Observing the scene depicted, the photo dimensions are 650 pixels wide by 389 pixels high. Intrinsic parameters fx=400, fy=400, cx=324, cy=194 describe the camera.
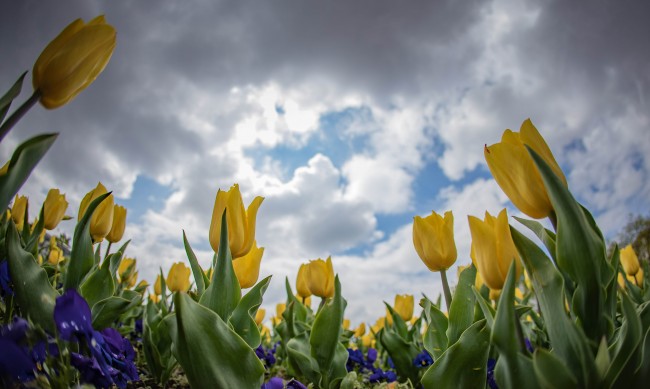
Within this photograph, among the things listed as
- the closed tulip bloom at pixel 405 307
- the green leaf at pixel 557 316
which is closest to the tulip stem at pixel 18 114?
the green leaf at pixel 557 316

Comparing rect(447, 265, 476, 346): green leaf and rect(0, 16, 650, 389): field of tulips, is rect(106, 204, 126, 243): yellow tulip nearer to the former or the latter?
rect(0, 16, 650, 389): field of tulips

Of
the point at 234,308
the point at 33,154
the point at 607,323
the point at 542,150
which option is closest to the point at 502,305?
the point at 607,323

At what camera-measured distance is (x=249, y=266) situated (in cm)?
239

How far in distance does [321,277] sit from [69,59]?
7.76 ft

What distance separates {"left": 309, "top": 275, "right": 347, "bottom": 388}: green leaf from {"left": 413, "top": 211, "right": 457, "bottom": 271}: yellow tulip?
535 millimetres

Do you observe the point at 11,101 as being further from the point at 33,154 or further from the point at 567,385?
the point at 567,385

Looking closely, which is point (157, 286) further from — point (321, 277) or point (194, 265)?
point (194, 265)

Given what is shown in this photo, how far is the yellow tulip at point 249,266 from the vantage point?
2.38 m

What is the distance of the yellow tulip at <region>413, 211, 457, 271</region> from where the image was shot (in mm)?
2277

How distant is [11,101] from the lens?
146cm

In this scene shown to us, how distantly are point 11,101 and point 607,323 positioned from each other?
230 centimetres

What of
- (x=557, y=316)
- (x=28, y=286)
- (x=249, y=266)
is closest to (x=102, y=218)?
(x=28, y=286)

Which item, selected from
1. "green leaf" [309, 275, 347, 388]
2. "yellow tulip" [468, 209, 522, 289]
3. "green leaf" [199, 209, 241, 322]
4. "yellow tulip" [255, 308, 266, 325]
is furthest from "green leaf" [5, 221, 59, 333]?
"yellow tulip" [255, 308, 266, 325]

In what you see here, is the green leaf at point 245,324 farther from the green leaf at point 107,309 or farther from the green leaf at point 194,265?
the green leaf at point 107,309
